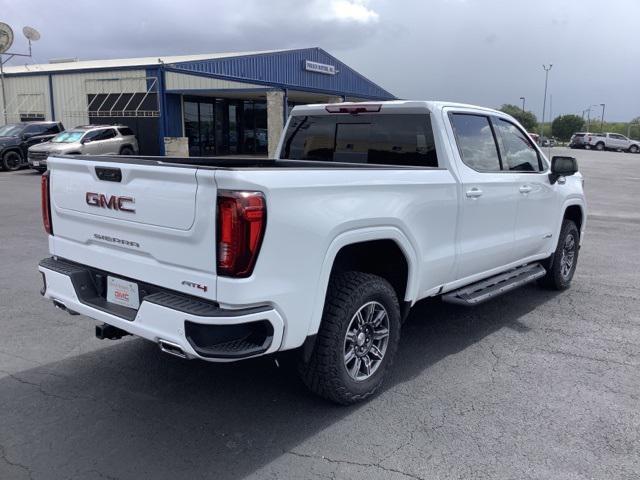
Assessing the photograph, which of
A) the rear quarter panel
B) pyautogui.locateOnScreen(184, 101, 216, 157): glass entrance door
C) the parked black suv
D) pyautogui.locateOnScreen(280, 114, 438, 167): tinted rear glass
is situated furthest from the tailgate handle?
pyautogui.locateOnScreen(184, 101, 216, 157): glass entrance door

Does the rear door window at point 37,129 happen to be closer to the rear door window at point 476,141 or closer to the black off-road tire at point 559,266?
the black off-road tire at point 559,266

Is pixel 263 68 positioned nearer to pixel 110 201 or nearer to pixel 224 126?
pixel 224 126

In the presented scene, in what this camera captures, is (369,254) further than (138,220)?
Yes

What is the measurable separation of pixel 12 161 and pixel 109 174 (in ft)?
70.8

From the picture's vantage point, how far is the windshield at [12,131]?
22.6m

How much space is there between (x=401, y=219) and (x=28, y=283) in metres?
4.65

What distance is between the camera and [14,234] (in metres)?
9.48

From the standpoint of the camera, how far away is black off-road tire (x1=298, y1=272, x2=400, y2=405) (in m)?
3.52


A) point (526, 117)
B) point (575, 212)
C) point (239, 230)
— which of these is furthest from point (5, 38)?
point (526, 117)

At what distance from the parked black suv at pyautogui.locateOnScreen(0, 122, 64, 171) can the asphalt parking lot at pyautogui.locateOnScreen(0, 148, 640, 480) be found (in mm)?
18654

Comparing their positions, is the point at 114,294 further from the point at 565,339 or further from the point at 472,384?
the point at 565,339

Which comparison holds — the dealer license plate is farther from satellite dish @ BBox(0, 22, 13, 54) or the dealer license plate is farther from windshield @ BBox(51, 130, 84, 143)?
satellite dish @ BBox(0, 22, 13, 54)

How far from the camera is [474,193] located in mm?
4594

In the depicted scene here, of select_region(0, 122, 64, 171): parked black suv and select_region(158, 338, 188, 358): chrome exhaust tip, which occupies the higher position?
→ select_region(0, 122, 64, 171): parked black suv
